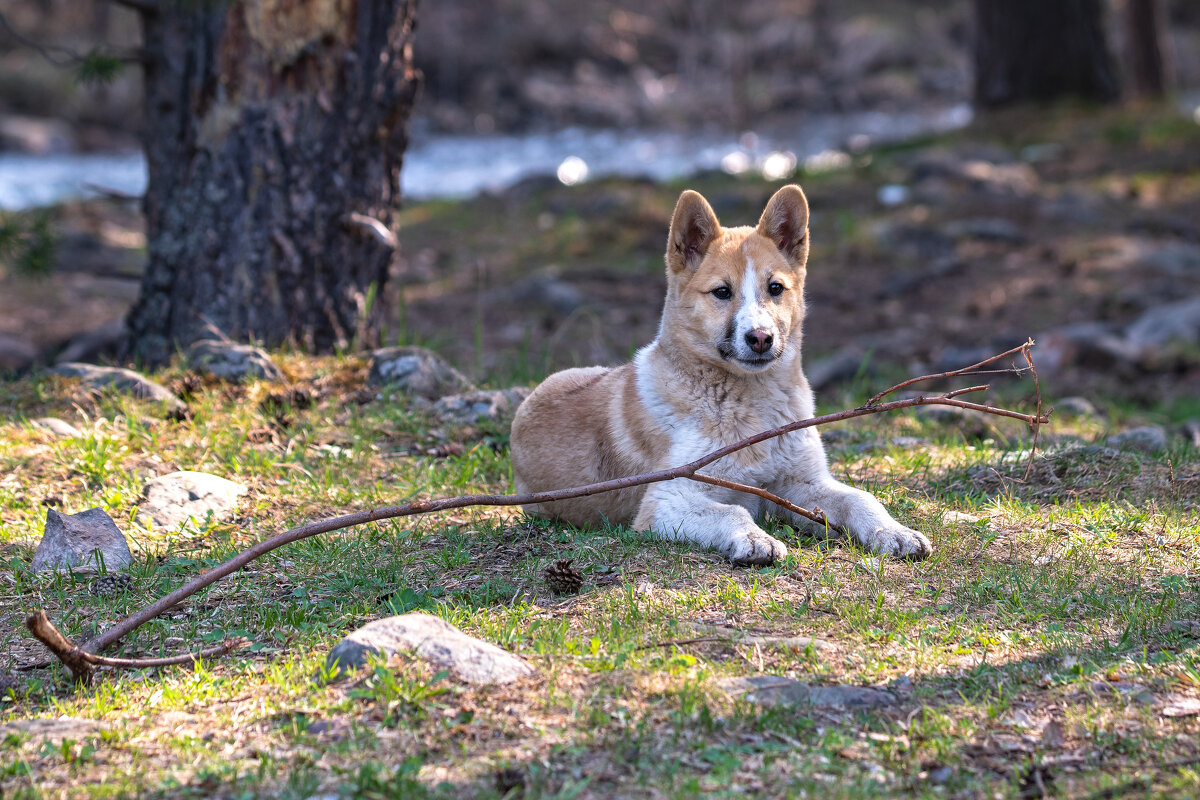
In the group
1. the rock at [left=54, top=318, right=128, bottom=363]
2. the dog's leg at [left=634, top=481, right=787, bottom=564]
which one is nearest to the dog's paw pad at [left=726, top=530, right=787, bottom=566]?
the dog's leg at [left=634, top=481, right=787, bottom=564]

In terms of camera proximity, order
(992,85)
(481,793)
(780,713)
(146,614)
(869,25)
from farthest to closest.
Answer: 1. (869,25)
2. (992,85)
3. (146,614)
4. (780,713)
5. (481,793)

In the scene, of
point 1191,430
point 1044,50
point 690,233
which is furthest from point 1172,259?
point 690,233

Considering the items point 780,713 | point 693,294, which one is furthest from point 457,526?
point 780,713

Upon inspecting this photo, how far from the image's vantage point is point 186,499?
536 cm

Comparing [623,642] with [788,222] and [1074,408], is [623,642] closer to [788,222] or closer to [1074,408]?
[788,222]

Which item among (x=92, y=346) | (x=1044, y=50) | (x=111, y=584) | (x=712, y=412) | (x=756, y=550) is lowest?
(x=92, y=346)

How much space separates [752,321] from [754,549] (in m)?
0.98

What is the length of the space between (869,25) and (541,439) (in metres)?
34.2

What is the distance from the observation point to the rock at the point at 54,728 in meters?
3.31

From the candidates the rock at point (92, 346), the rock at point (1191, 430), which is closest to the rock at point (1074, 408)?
the rock at point (1191, 430)

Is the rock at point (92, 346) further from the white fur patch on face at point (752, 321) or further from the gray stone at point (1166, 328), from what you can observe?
the gray stone at point (1166, 328)

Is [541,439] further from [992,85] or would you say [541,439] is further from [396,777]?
[992,85]

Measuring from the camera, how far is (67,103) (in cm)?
2622

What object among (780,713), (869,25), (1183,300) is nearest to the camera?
(780,713)
